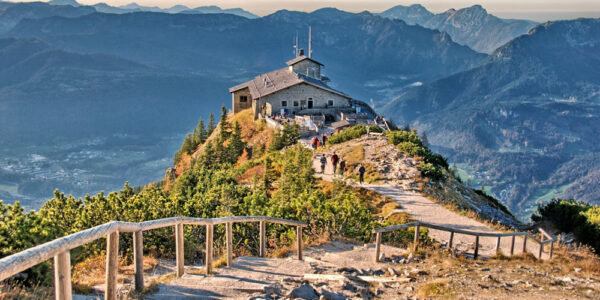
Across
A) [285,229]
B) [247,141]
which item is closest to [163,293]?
[285,229]

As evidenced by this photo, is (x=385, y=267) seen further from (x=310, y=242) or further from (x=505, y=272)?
(x=310, y=242)

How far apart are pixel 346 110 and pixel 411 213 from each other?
1614 inches

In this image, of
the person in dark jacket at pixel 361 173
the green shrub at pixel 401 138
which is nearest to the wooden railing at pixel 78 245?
the person in dark jacket at pixel 361 173

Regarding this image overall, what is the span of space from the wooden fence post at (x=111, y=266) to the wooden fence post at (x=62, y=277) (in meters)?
0.91

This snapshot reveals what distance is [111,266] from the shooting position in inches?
252

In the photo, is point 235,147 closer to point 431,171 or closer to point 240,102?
point 240,102

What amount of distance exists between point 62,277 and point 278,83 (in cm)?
6108

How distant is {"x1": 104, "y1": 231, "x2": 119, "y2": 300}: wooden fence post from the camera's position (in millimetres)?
6328

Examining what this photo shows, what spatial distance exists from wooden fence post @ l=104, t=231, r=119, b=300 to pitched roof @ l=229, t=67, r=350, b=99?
53545mm

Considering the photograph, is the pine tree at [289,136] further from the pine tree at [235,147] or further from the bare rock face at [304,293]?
the bare rock face at [304,293]

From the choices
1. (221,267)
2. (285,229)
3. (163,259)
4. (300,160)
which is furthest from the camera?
(300,160)

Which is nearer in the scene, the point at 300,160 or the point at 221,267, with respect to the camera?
the point at 221,267

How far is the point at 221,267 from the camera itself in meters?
9.88

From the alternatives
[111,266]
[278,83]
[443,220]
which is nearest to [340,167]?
[443,220]
